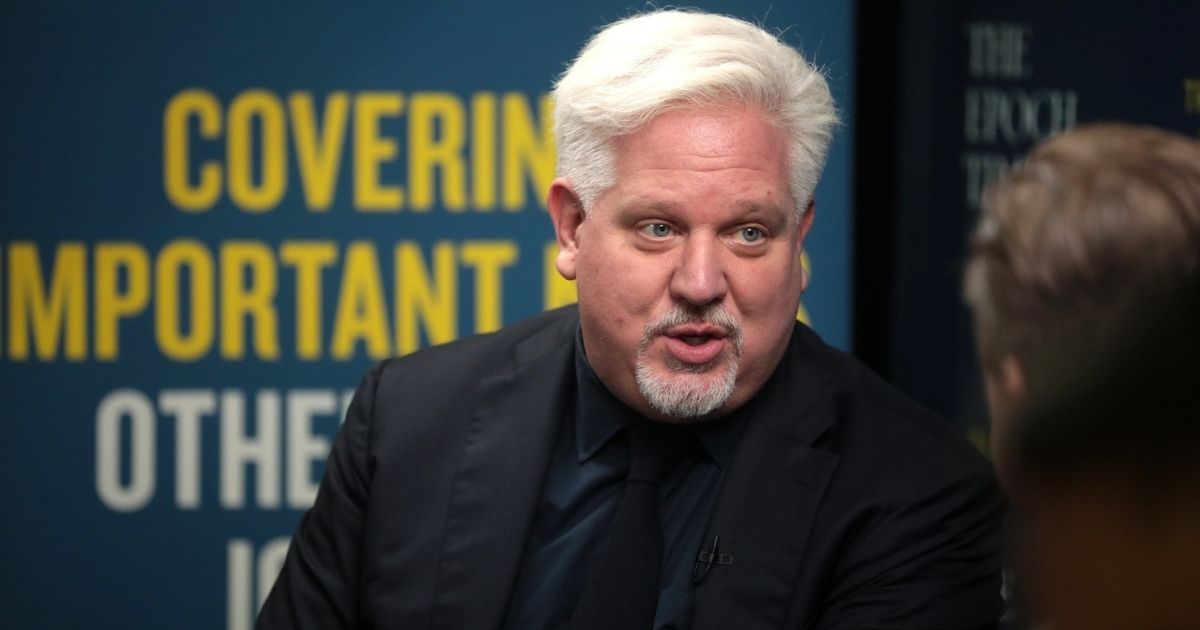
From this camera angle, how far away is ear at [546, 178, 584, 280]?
2.48 m

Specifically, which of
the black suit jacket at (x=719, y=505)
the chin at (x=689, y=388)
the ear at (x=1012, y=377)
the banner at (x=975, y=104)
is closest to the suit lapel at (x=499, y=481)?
the black suit jacket at (x=719, y=505)

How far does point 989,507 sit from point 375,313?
149 cm

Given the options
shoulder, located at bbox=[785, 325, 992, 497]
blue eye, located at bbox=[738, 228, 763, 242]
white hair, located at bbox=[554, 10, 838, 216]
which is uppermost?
white hair, located at bbox=[554, 10, 838, 216]

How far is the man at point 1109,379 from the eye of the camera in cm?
111

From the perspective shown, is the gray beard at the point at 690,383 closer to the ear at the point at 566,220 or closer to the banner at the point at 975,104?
the ear at the point at 566,220

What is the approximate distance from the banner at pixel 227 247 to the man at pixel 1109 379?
7.02 feet

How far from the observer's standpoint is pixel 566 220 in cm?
250

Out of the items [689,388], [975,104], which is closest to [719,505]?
[689,388]

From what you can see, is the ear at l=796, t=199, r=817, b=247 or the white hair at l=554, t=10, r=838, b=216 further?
the ear at l=796, t=199, r=817, b=247

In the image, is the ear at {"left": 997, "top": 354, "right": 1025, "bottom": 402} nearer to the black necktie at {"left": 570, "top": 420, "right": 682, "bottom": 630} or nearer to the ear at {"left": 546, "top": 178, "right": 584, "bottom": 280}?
the black necktie at {"left": 570, "top": 420, "right": 682, "bottom": 630}

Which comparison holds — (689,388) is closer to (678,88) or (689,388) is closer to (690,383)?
(690,383)

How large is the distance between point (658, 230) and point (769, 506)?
1.42 feet

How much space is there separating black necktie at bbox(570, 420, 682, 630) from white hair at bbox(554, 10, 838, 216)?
1.33 feet

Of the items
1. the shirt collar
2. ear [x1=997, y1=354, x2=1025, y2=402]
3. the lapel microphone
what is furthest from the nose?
ear [x1=997, y1=354, x2=1025, y2=402]
